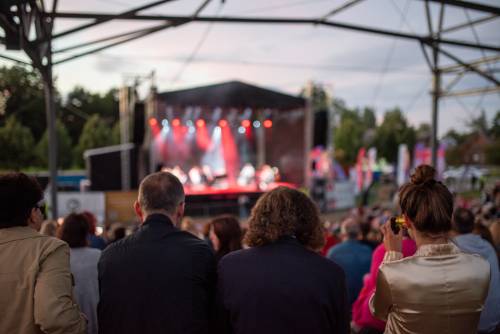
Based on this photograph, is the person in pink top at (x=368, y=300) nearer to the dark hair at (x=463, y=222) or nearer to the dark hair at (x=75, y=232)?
the dark hair at (x=463, y=222)

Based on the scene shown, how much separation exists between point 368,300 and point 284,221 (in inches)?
38.4

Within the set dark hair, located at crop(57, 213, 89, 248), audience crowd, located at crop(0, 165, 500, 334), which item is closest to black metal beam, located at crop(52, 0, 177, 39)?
dark hair, located at crop(57, 213, 89, 248)

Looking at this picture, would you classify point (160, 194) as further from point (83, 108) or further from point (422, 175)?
point (83, 108)

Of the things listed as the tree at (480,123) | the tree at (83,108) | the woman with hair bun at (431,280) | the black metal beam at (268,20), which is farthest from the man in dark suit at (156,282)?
the tree at (83,108)

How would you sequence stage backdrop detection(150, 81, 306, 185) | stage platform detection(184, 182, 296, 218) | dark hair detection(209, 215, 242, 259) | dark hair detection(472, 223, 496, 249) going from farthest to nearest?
stage platform detection(184, 182, 296, 218), stage backdrop detection(150, 81, 306, 185), dark hair detection(472, 223, 496, 249), dark hair detection(209, 215, 242, 259)

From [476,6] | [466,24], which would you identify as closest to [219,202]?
[466,24]

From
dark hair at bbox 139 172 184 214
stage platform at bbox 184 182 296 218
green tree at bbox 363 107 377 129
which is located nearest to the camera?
dark hair at bbox 139 172 184 214

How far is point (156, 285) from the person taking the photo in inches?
69.9

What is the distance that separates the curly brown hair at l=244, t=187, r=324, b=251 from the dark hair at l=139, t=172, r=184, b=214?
392mm

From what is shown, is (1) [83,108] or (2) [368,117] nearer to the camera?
(1) [83,108]

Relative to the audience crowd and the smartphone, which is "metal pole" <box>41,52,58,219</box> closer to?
the audience crowd

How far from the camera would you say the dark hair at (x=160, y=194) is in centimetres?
194

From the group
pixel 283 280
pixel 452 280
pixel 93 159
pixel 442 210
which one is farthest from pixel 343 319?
pixel 93 159

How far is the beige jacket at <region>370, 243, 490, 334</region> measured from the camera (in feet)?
5.47
